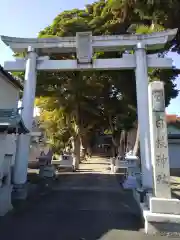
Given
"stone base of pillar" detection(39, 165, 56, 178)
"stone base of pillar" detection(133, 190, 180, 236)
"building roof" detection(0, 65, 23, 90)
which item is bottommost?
"stone base of pillar" detection(133, 190, 180, 236)

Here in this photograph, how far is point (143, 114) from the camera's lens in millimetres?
9984

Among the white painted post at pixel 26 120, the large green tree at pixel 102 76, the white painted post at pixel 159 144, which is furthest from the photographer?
the large green tree at pixel 102 76

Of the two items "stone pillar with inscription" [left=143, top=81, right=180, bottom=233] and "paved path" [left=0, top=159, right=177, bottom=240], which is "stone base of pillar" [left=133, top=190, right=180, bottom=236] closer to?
"stone pillar with inscription" [left=143, top=81, right=180, bottom=233]

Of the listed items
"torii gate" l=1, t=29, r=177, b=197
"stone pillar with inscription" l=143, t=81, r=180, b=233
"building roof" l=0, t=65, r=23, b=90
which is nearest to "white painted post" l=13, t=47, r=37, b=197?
"torii gate" l=1, t=29, r=177, b=197

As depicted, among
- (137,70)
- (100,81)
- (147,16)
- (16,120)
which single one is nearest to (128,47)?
(137,70)

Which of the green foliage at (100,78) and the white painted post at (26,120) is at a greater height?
the green foliage at (100,78)

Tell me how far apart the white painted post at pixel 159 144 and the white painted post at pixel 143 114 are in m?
2.73

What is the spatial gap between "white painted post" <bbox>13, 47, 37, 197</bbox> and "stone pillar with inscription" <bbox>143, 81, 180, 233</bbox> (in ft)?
18.4

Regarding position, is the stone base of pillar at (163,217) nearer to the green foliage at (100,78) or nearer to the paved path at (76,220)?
the paved path at (76,220)

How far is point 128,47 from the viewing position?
11.0 metres

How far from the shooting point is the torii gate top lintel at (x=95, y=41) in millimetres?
10555

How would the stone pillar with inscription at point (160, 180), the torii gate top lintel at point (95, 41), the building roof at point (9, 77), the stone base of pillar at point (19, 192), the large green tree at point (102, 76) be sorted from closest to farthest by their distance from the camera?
1. the stone pillar with inscription at point (160, 180)
2. the stone base of pillar at point (19, 192)
3. the torii gate top lintel at point (95, 41)
4. the building roof at point (9, 77)
5. the large green tree at point (102, 76)

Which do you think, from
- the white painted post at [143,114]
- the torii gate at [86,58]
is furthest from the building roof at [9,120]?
the white painted post at [143,114]

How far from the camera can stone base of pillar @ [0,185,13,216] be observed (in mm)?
7289
